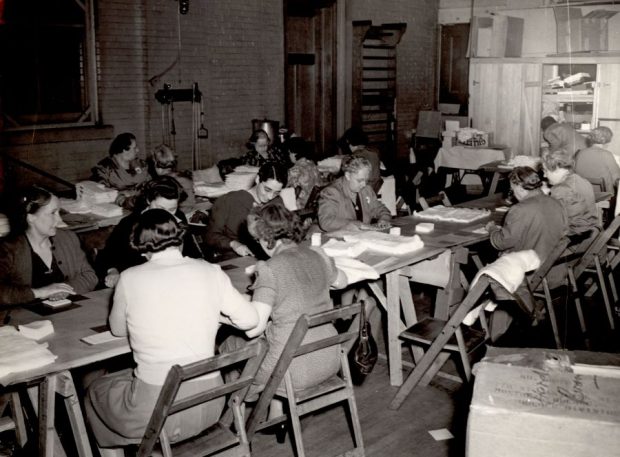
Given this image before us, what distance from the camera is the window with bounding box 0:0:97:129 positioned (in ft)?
28.5

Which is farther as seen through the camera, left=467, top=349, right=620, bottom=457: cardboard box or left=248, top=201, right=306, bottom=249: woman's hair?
left=248, top=201, right=306, bottom=249: woman's hair

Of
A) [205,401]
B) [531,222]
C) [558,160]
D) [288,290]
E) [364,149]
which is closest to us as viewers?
[205,401]

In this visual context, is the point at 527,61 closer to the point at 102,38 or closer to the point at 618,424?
the point at 102,38

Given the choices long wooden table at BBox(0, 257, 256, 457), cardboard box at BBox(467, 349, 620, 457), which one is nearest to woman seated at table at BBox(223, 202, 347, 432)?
long wooden table at BBox(0, 257, 256, 457)

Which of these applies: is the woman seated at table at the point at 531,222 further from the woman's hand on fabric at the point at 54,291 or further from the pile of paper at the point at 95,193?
the pile of paper at the point at 95,193

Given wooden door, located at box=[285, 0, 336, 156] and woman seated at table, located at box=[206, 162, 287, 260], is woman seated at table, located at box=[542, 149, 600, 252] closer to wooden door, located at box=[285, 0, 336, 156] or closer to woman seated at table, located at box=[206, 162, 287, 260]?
woman seated at table, located at box=[206, 162, 287, 260]

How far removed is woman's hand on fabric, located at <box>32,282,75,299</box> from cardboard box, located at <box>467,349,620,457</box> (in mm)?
2875

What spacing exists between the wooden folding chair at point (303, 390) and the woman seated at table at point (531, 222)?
221 cm

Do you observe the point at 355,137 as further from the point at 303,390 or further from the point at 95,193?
the point at 303,390

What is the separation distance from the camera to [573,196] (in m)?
6.91

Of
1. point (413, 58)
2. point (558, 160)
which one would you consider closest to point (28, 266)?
point (558, 160)

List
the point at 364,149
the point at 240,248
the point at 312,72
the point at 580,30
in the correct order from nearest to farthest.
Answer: the point at 240,248 < the point at 364,149 < the point at 580,30 < the point at 312,72

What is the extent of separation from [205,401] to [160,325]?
40cm

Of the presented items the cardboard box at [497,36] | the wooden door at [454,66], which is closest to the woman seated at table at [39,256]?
the cardboard box at [497,36]
